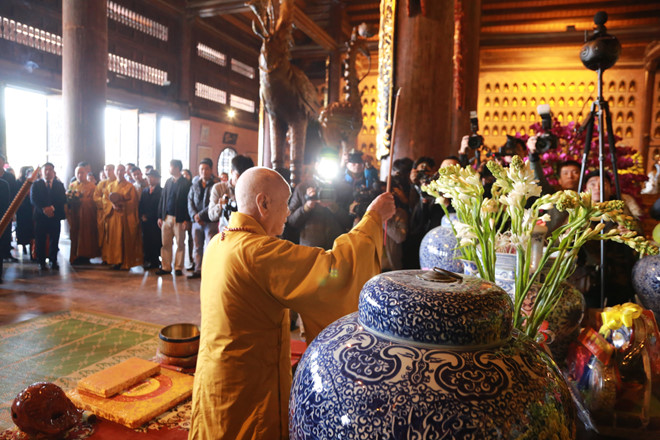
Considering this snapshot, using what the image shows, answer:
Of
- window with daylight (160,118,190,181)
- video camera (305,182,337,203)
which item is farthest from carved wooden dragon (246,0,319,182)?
window with daylight (160,118,190,181)

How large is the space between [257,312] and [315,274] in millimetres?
248

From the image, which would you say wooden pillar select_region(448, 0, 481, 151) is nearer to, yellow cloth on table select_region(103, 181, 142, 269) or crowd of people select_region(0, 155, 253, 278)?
crowd of people select_region(0, 155, 253, 278)

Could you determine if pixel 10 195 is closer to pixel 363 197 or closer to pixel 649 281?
pixel 363 197

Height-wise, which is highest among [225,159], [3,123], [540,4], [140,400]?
[540,4]

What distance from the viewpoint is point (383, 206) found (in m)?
1.38

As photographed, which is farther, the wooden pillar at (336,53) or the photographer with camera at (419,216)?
the wooden pillar at (336,53)

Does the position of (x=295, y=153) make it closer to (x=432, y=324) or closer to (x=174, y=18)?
(x=432, y=324)

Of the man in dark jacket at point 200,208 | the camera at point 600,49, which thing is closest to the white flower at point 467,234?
the camera at point 600,49

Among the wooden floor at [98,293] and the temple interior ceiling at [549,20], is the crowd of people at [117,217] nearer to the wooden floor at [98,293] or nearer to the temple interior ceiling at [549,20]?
the wooden floor at [98,293]

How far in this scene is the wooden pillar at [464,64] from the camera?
6.07m

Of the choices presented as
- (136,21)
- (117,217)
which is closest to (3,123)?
(117,217)

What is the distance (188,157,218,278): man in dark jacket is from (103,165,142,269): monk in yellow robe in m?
1.22

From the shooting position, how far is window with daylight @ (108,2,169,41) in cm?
1064

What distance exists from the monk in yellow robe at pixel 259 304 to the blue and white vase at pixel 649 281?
0.95 m
